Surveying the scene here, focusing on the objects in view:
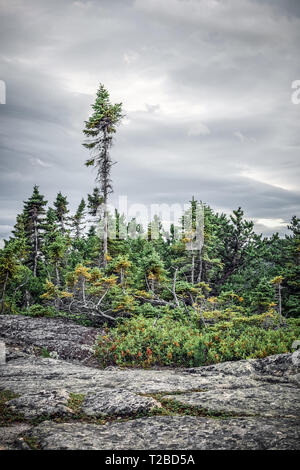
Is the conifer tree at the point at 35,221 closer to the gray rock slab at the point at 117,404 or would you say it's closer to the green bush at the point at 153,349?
the green bush at the point at 153,349

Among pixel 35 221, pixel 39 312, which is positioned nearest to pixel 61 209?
pixel 35 221

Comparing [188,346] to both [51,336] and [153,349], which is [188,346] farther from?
[51,336]

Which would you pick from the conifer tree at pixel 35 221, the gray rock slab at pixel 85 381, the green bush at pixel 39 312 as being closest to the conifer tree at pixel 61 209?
the conifer tree at pixel 35 221

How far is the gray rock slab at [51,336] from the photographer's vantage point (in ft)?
40.4

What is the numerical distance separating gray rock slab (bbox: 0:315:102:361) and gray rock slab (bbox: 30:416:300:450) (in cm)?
863

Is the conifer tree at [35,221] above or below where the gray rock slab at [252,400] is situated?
above

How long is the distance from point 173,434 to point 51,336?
→ 11.4m

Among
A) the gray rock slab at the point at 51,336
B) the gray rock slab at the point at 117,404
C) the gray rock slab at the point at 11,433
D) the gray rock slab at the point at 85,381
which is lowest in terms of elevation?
the gray rock slab at the point at 51,336

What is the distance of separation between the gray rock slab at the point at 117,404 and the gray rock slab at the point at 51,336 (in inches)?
292

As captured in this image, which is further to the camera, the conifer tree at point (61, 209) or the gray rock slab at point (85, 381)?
the conifer tree at point (61, 209)

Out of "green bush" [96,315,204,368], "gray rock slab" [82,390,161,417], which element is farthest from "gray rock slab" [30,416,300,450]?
"green bush" [96,315,204,368]

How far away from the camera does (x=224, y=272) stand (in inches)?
1128
